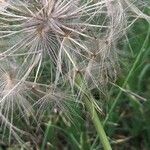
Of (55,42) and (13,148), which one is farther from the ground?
A: (55,42)

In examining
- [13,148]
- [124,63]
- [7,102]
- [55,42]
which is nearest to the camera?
[55,42]

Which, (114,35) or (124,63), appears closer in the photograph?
(114,35)

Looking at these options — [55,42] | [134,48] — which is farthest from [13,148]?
[55,42]

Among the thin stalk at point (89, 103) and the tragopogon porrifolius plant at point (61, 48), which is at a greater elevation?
the tragopogon porrifolius plant at point (61, 48)

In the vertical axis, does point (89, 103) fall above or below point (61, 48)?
below

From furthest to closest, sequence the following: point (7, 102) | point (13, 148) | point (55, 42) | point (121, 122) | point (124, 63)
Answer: point (121, 122) < point (13, 148) < point (124, 63) < point (7, 102) < point (55, 42)

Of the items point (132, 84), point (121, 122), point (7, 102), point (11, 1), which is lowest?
point (121, 122)

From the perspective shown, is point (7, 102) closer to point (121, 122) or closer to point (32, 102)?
point (32, 102)

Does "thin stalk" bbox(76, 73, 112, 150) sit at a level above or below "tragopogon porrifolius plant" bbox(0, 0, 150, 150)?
below
